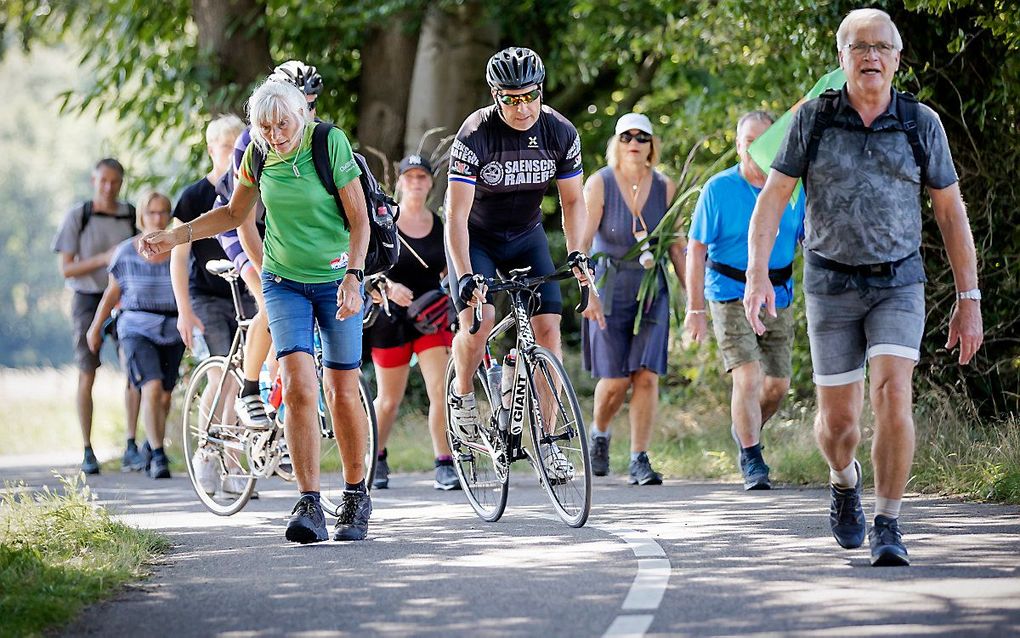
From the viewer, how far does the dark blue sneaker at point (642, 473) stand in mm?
10562

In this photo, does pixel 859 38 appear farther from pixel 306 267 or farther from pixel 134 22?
pixel 134 22

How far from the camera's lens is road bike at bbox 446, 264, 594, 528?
7961 millimetres

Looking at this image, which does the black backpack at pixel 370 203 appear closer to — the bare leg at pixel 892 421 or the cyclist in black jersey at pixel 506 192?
the cyclist in black jersey at pixel 506 192

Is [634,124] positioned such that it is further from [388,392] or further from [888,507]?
[888,507]

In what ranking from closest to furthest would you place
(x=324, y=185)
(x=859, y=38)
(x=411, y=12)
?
(x=859, y=38) < (x=324, y=185) < (x=411, y=12)

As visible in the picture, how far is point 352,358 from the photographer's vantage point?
7.90 m

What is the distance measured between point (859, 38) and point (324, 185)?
99.4 inches

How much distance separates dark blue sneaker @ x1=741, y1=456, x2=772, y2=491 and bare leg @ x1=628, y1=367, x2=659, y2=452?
34.3 inches

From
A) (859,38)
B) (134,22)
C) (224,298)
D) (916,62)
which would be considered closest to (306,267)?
(859,38)

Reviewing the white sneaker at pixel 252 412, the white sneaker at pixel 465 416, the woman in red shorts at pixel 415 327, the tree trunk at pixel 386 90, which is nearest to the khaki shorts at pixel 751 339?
the woman in red shorts at pixel 415 327

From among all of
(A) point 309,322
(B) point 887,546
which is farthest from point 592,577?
(A) point 309,322

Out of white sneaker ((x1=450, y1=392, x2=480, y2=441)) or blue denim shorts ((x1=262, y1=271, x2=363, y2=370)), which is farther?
white sneaker ((x1=450, y1=392, x2=480, y2=441))

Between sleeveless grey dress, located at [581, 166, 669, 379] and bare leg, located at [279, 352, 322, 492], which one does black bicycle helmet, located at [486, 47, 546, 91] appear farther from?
sleeveless grey dress, located at [581, 166, 669, 379]

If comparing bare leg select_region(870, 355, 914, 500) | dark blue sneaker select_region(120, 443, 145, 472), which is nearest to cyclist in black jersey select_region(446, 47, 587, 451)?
bare leg select_region(870, 355, 914, 500)
